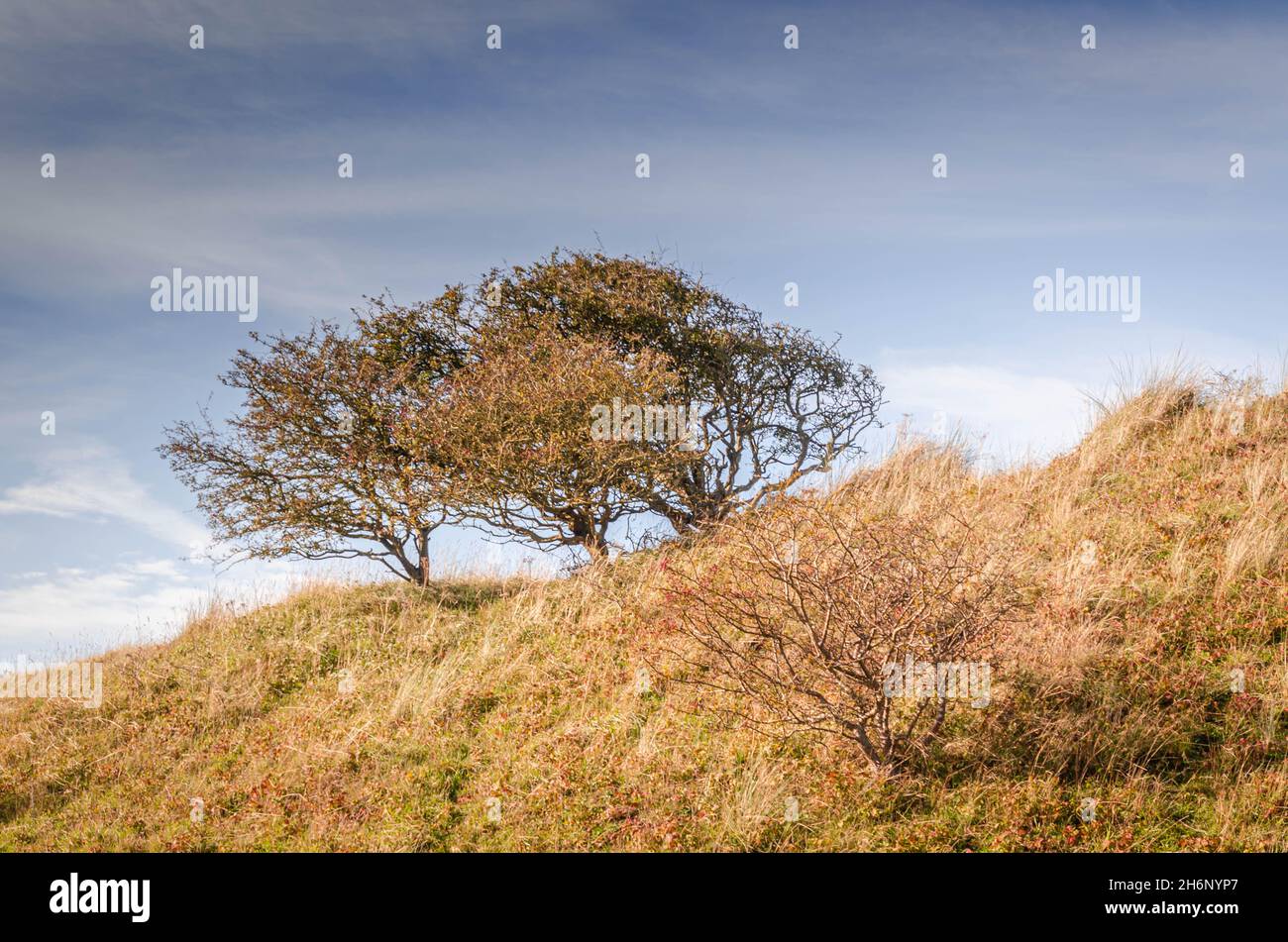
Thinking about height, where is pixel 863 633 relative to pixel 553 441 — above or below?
below

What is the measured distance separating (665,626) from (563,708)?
1.99 metres

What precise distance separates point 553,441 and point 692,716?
234 inches

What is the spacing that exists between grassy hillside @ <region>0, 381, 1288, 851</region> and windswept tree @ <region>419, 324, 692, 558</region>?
1337 millimetres

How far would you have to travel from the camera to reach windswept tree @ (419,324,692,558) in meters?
14.4

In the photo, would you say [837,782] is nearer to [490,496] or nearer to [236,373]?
[490,496]

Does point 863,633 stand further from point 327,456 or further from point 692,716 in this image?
point 327,456

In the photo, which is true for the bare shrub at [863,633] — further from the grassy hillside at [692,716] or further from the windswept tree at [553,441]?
the windswept tree at [553,441]

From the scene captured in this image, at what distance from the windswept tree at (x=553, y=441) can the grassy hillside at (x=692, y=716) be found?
134 centimetres

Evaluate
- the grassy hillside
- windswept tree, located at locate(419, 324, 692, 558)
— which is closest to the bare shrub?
the grassy hillside

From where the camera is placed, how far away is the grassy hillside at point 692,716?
801 centimetres

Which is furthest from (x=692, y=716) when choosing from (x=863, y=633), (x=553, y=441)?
(x=553, y=441)

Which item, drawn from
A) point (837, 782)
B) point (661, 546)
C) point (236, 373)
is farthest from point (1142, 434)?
point (236, 373)

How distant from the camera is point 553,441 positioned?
14.1 m

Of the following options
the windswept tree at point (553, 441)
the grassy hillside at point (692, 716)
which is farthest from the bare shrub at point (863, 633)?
the windswept tree at point (553, 441)
